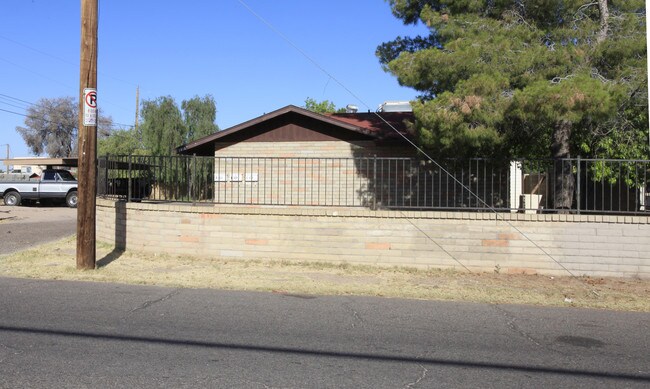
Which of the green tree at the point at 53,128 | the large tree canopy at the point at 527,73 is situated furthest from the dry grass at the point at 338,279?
the green tree at the point at 53,128

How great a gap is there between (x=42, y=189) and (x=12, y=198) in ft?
5.66

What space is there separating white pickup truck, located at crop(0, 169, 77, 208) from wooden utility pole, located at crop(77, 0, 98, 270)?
66.5 feet

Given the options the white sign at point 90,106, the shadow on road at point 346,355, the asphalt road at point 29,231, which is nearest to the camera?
the shadow on road at point 346,355

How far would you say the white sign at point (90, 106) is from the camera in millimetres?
10102

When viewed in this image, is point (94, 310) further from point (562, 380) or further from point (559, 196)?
point (559, 196)

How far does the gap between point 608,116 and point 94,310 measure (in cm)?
858

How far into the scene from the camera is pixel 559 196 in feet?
37.2

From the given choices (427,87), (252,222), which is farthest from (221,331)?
(427,87)

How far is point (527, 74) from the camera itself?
10109 millimetres

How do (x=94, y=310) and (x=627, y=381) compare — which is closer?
(x=627, y=381)

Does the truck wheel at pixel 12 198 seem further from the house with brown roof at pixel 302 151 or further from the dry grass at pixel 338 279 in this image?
the dry grass at pixel 338 279

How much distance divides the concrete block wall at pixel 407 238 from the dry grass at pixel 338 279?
212 millimetres

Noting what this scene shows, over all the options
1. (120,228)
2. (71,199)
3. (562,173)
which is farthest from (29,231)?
(562,173)

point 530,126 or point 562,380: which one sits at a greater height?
point 530,126
